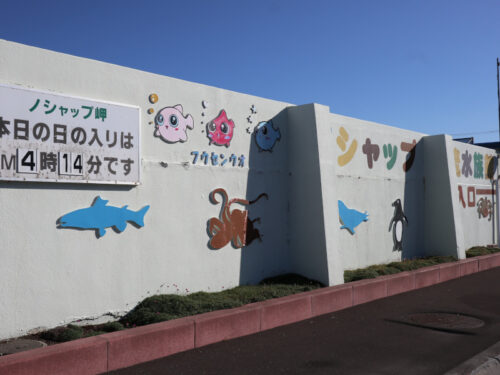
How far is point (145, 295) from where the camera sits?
21.7ft

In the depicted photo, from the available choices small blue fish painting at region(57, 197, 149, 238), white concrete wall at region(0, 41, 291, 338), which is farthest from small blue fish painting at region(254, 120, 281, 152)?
small blue fish painting at region(57, 197, 149, 238)

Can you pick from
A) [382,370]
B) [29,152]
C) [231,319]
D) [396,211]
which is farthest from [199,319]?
[396,211]

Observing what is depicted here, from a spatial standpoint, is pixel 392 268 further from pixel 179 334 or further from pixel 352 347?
pixel 179 334

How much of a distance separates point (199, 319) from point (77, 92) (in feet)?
9.91

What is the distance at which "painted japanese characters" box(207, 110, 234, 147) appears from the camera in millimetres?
7633

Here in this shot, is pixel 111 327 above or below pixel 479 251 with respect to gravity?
Answer: below

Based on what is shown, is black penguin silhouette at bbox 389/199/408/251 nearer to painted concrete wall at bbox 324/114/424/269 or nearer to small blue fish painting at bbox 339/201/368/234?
painted concrete wall at bbox 324/114/424/269

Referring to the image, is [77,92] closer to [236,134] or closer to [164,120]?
[164,120]

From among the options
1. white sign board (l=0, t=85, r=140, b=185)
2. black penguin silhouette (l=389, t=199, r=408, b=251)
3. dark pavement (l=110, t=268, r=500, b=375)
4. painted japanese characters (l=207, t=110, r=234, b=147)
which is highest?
painted japanese characters (l=207, t=110, r=234, b=147)

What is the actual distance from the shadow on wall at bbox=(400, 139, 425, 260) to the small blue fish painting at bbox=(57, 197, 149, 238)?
678cm

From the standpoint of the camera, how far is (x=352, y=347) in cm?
593

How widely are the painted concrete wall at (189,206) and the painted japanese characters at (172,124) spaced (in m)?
0.07

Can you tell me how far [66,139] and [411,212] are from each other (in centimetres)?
891

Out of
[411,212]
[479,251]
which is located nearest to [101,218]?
[411,212]
